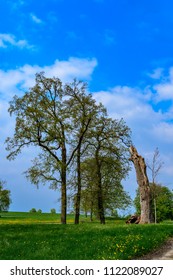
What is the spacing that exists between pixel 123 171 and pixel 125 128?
16.9ft

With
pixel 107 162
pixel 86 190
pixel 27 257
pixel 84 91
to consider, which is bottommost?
pixel 27 257

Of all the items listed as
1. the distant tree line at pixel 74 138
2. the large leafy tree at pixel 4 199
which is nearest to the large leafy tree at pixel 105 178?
the distant tree line at pixel 74 138

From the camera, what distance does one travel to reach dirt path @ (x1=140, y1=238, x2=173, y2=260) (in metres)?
15.6

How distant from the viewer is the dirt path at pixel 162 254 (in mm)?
15598

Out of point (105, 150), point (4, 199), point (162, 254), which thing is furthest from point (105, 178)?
point (4, 199)

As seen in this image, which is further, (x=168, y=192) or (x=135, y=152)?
(x=168, y=192)

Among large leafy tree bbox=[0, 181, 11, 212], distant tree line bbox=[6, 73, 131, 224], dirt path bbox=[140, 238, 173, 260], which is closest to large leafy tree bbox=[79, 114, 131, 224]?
distant tree line bbox=[6, 73, 131, 224]

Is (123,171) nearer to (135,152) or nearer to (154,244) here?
(135,152)

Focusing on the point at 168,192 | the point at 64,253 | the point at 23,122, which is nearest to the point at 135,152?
the point at 23,122

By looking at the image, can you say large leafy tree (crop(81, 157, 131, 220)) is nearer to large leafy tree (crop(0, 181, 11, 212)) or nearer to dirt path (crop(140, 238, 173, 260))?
dirt path (crop(140, 238, 173, 260))

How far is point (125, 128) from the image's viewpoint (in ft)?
152

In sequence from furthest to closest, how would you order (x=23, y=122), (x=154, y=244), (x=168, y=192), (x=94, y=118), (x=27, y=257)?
1. (x=168, y=192)
2. (x=94, y=118)
3. (x=23, y=122)
4. (x=154, y=244)
5. (x=27, y=257)

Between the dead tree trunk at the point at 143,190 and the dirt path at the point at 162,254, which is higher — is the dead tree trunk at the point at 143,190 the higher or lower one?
the higher one

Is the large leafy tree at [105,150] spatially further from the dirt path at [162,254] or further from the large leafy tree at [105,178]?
the dirt path at [162,254]
